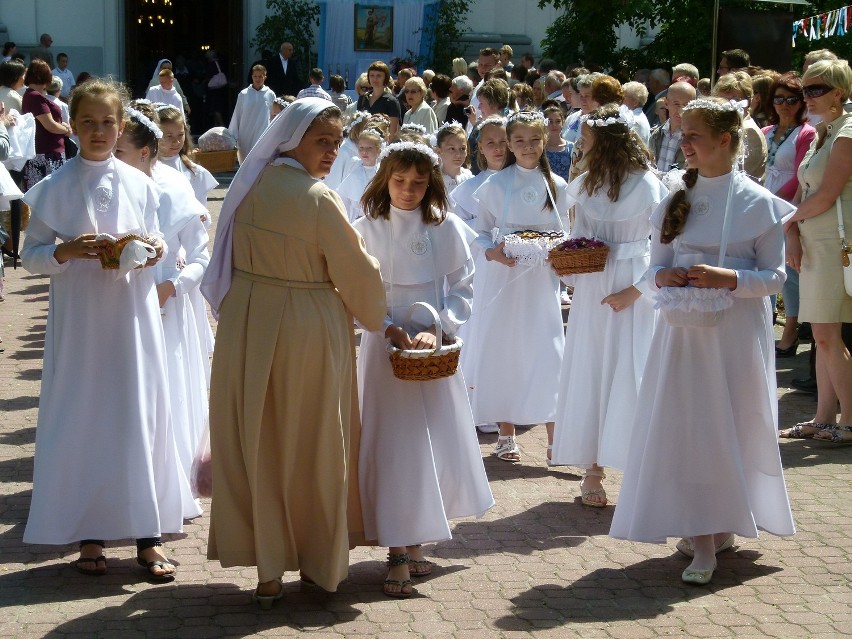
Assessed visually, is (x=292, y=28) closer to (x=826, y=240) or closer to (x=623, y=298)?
(x=826, y=240)

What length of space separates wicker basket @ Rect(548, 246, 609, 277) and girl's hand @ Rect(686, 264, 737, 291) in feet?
4.55

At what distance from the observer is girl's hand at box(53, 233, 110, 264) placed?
5.68 meters

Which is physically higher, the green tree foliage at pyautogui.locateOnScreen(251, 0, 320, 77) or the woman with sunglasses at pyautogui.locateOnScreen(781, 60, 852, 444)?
the green tree foliage at pyautogui.locateOnScreen(251, 0, 320, 77)

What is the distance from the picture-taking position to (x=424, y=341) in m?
5.62

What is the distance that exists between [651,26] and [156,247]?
1832cm

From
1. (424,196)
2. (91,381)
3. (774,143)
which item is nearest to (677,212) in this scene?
(424,196)

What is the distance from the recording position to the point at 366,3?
28594 mm

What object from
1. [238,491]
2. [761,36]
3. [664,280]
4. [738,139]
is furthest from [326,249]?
Result: [761,36]

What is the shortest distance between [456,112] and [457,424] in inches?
433

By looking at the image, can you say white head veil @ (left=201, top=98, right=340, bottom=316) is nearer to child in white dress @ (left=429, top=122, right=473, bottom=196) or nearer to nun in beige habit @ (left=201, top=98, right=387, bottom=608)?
nun in beige habit @ (left=201, top=98, right=387, bottom=608)

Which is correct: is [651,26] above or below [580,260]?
above

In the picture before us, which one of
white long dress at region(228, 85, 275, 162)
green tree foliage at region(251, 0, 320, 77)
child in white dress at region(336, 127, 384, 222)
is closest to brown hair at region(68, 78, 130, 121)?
child in white dress at region(336, 127, 384, 222)

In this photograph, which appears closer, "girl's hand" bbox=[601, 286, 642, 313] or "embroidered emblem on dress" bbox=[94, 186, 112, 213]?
"embroidered emblem on dress" bbox=[94, 186, 112, 213]

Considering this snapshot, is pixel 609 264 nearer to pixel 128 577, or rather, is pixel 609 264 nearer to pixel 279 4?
pixel 128 577
